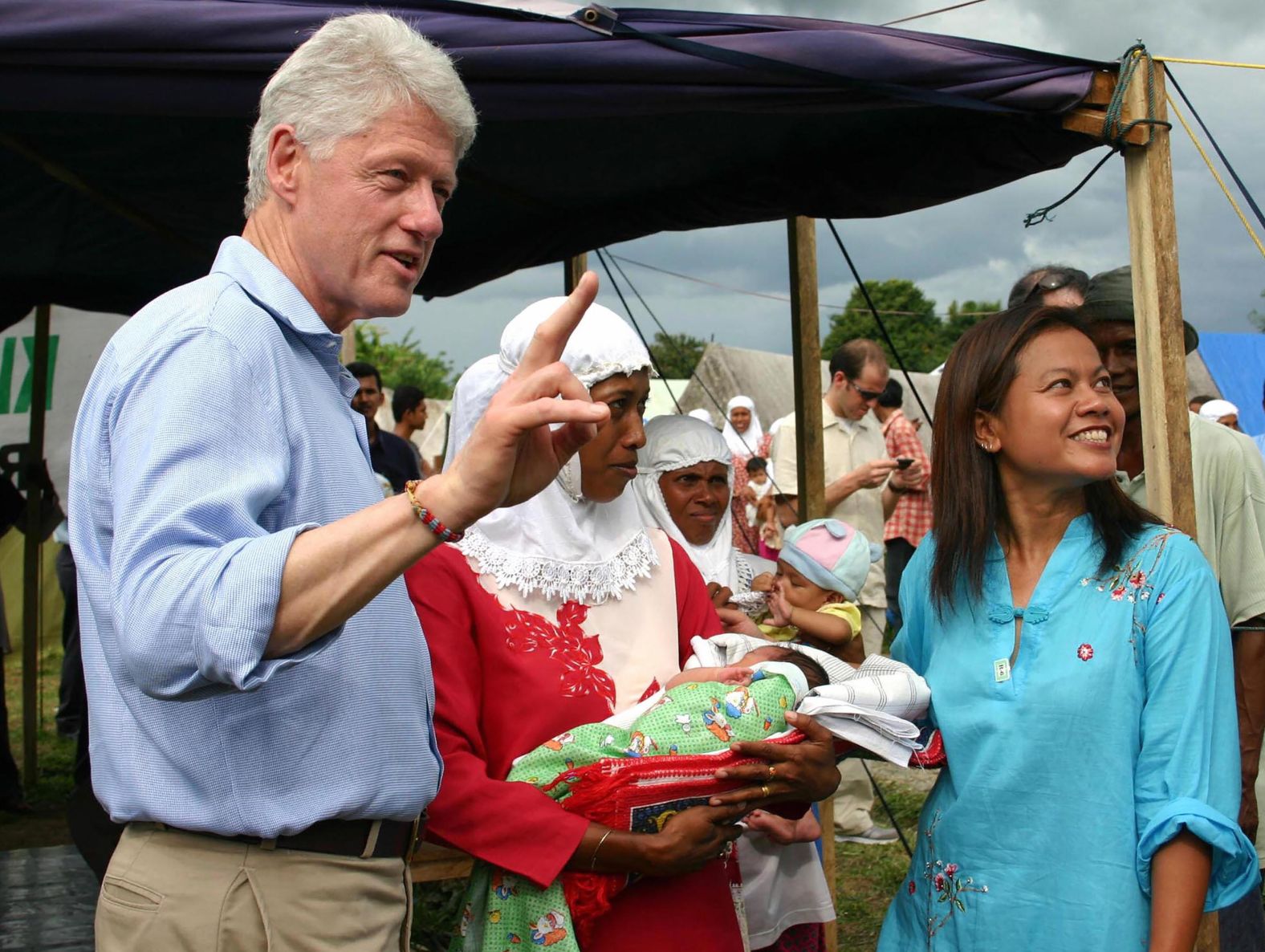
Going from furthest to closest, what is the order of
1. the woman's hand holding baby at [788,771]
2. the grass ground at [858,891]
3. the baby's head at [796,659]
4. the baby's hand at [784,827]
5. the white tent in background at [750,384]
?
the white tent in background at [750,384] < the grass ground at [858,891] < the baby's hand at [784,827] < the baby's head at [796,659] < the woman's hand holding baby at [788,771]

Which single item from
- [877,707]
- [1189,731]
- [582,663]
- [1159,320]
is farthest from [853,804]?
[1189,731]

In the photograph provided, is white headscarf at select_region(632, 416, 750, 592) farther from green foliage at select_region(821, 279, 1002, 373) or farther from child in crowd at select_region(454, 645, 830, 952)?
green foliage at select_region(821, 279, 1002, 373)

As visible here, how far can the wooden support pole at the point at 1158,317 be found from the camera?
2801 millimetres

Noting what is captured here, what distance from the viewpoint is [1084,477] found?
224 cm

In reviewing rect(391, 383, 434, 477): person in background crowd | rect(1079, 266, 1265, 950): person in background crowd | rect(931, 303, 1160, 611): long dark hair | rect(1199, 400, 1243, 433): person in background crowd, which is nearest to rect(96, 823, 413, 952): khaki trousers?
rect(931, 303, 1160, 611): long dark hair

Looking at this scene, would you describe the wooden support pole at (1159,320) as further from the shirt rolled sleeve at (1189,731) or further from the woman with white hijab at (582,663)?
the woman with white hijab at (582,663)

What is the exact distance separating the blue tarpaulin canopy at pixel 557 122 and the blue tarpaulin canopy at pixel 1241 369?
10191 mm

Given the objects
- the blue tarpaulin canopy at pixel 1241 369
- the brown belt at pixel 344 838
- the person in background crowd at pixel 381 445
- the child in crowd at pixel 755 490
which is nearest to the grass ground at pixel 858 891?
the brown belt at pixel 344 838

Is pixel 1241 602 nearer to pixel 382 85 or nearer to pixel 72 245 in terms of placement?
pixel 382 85

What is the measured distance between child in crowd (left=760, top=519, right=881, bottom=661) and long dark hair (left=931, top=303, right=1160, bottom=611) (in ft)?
3.24

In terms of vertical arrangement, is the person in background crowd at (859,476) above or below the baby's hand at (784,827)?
above

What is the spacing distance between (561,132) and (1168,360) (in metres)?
2.02

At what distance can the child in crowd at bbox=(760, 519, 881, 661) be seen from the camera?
11.3ft

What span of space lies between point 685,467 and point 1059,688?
1791 mm
